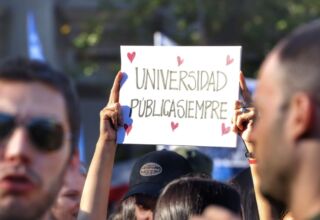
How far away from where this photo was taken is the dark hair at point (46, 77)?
116 inches

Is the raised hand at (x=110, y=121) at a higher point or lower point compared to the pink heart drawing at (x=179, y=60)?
lower

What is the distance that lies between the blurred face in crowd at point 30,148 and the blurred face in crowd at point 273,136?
55cm

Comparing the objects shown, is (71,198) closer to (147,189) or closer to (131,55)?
(147,189)

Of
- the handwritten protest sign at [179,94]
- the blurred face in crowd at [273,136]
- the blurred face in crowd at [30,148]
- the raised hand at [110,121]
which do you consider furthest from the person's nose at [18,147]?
the handwritten protest sign at [179,94]

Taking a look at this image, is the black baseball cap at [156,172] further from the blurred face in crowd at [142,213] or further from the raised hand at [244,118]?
the raised hand at [244,118]

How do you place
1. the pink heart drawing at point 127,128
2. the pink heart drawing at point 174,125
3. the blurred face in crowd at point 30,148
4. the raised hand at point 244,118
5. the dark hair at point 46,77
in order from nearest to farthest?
the blurred face in crowd at point 30,148, the dark hair at point 46,77, the raised hand at point 244,118, the pink heart drawing at point 127,128, the pink heart drawing at point 174,125

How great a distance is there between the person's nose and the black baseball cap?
73.3 inches

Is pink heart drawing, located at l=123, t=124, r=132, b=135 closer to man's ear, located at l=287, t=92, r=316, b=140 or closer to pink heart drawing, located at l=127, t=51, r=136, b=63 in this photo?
pink heart drawing, located at l=127, t=51, r=136, b=63

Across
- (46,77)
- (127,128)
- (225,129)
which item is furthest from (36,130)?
(225,129)

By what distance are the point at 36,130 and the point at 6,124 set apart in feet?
0.27

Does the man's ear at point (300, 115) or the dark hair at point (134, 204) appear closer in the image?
the man's ear at point (300, 115)

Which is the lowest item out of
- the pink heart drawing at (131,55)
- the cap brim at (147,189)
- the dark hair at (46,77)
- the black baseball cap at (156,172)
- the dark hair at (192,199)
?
the dark hair at (192,199)

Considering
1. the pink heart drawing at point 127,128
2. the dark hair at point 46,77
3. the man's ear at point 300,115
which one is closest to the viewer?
the man's ear at point 300,115

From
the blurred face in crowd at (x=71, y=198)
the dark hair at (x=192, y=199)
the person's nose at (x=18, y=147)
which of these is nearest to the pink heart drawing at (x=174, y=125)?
the blurred face in crowd at (x=71, y=198)
